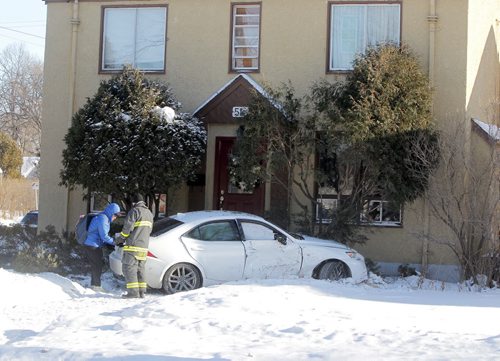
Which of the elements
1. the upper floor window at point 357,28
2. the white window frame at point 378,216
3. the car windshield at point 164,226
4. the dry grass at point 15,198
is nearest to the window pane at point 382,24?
the upper floor window at point 357,28

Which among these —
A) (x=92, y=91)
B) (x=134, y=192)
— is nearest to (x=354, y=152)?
(x=134, y=192)

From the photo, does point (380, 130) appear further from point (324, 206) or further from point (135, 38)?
point (135, 38)

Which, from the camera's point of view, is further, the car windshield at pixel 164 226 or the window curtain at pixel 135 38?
the window curtain at pixel 135 38

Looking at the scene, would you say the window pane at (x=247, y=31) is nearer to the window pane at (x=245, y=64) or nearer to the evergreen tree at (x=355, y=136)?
the window pane at (x=245, y=64)

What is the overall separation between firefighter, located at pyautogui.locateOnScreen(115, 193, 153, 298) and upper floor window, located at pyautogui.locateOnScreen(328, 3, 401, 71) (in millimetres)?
6680

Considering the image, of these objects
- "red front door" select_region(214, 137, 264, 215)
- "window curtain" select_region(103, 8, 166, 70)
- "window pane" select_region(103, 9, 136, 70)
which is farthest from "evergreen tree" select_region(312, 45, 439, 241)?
"window pane" select_region(103, 9, 136, 70)

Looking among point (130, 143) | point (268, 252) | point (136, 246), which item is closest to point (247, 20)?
point (130, 143)

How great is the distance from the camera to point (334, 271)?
449 inches

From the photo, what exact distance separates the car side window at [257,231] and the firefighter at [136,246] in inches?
68.8

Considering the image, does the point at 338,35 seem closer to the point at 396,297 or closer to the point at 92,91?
A: the point at 92,91

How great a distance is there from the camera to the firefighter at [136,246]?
995 centimetres

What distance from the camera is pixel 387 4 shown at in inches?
581

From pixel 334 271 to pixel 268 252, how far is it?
4.06 ft

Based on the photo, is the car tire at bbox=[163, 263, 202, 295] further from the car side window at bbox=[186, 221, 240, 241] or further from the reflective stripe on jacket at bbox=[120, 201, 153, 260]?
the reflective stripe on jacket at bbox=[120, 201, 153, 260]
